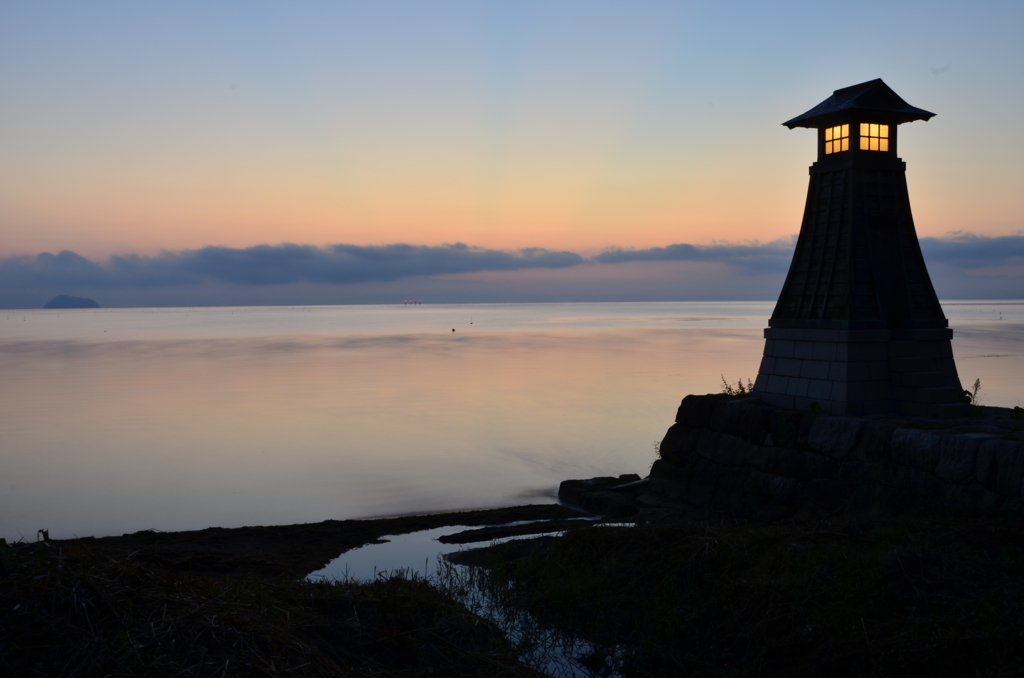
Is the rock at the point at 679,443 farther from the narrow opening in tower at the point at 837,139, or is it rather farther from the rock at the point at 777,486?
the narrow opening in tower at the point at 837,139

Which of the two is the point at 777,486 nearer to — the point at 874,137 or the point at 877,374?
the point at 877,374

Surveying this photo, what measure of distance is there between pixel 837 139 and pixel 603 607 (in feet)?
32.0

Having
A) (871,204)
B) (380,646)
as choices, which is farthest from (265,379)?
(380,646)

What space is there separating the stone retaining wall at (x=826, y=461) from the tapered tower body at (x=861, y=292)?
2.41 ft

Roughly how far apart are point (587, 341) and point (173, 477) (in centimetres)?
5513

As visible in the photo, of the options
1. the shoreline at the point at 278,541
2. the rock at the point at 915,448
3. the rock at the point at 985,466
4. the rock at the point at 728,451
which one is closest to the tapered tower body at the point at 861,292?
the rock at the point at 728,451

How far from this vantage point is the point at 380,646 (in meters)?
6.75

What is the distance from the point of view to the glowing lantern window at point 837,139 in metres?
13.9

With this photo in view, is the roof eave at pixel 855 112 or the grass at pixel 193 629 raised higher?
the roof eave at pixel 855 112

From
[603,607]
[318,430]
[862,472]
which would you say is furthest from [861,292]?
[318,430]

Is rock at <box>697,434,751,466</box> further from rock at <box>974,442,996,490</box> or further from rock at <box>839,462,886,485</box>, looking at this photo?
rock at <box>974,442,996,490</box>

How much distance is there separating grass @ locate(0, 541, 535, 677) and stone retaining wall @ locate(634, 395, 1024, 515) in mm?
A: 6626

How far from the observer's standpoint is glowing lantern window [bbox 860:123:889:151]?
13852 millimetres

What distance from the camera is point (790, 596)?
788 cm
